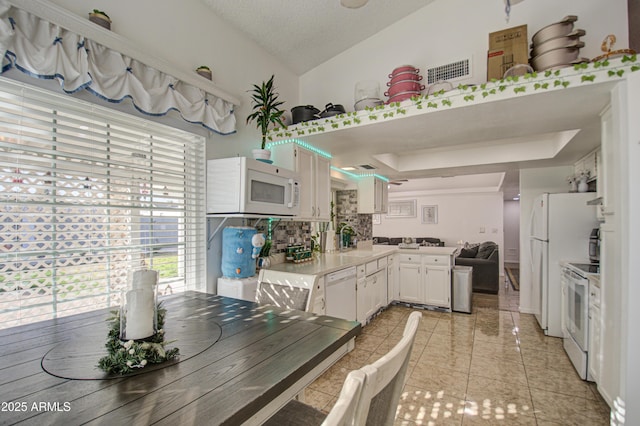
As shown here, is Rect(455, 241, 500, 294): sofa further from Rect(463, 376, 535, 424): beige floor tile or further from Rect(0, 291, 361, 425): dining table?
Rect(0, 291, 361, 425): dining table

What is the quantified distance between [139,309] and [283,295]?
37.5 inches

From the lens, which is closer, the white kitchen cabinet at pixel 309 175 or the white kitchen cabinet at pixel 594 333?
the white kitchen cabinet at pixel 594 333

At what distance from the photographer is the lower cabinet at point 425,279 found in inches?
170

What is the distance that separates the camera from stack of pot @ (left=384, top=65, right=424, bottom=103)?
8.29 ft

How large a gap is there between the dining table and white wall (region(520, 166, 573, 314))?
4138 mm

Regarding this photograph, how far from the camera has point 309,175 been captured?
3217 mm

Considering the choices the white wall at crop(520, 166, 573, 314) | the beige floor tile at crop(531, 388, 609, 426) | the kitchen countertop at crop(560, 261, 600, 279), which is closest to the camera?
the beige floor tile at crop(531, 388, 609, 426)

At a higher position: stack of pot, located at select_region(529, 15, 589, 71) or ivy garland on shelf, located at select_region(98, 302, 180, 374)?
stack of pot, located at select_region(529, 15, 589, 71)

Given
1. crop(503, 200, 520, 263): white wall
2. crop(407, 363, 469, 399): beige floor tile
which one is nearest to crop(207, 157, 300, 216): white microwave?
crop(407, 363, 469, 399): beige floor tile

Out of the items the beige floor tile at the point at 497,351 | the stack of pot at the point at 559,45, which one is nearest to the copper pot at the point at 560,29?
the stack of pot at the point at 559,45

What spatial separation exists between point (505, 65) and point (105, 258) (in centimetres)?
310

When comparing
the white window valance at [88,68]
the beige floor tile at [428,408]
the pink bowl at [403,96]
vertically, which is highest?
the pink bowl at [403,96]

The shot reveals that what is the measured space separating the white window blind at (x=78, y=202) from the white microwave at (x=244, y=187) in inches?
9.5

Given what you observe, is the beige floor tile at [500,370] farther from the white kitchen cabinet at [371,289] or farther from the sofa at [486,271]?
the sofa at [486,271]
